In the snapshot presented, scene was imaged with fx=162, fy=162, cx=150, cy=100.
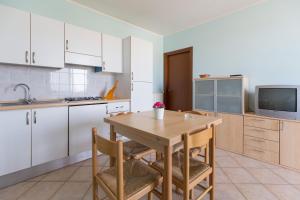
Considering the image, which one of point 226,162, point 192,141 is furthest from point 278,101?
point 192,141

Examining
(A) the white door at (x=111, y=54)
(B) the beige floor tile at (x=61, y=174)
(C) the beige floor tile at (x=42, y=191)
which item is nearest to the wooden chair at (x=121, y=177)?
(C) the beige floor tile at (x=42, y=191)

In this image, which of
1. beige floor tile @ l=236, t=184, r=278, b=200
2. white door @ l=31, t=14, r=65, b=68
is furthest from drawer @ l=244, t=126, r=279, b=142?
white door @ l=31, t=14, r=65, b=68

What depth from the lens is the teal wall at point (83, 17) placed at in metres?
2.29

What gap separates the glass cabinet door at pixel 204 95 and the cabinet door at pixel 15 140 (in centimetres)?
272

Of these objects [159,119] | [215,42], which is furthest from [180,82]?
[159,119]

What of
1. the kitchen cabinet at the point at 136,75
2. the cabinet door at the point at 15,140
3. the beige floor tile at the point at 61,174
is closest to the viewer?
the cabinet door at the point at 15,140

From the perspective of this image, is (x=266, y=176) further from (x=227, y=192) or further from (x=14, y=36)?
(x=14, y=36)

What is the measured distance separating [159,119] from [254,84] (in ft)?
6.88

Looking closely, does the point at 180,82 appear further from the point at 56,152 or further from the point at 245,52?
the point at 56,152

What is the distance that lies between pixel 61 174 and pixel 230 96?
279 cm

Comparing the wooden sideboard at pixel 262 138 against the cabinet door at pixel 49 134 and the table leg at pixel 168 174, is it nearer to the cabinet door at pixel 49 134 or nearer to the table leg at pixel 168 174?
the table leg at pixel 168 174

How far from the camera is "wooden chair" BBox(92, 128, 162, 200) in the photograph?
932 mm

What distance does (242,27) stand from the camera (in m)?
2.85

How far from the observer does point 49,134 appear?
2.02 meters
